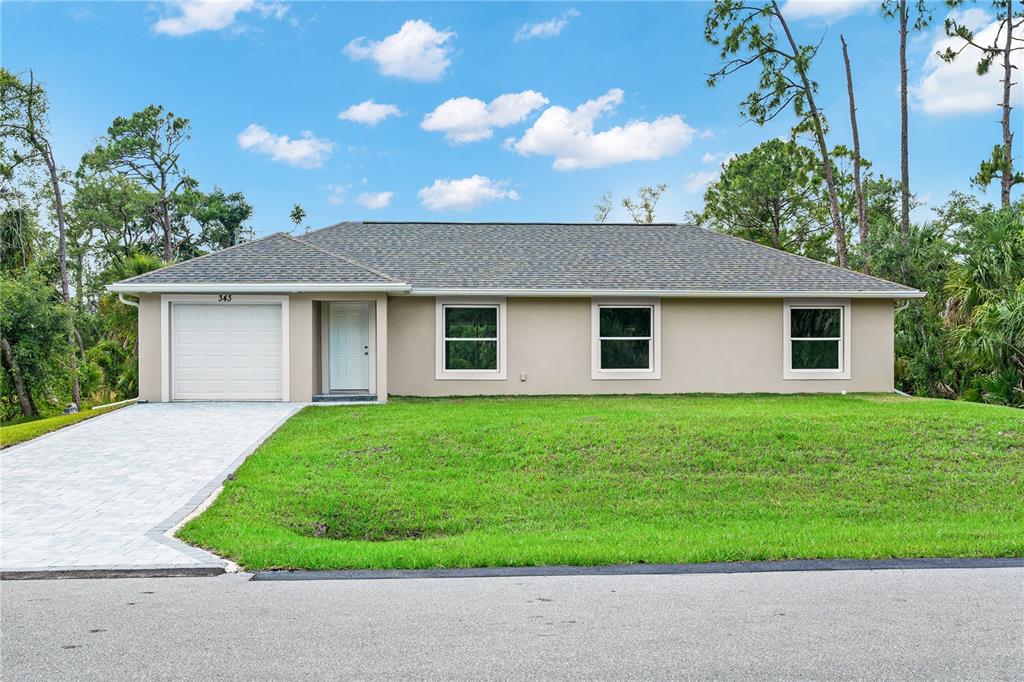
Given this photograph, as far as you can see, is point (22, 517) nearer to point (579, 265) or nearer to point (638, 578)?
point (638, 578)

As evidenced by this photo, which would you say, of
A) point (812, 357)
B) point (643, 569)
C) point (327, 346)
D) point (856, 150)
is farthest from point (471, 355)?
point (856, 150)

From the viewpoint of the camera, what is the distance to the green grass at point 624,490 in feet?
23.5

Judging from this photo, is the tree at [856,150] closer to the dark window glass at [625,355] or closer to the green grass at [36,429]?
the dark window glass at [625,355]

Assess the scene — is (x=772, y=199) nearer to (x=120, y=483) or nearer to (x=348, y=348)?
(x=348, y=348)

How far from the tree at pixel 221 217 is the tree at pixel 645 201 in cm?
1974

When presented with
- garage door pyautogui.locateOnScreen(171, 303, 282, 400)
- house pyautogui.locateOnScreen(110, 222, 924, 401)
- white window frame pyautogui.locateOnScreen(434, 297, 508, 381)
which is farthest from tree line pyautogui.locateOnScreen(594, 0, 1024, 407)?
garage door pyautogui.locateOnScreen(171, 303, 282, 400)

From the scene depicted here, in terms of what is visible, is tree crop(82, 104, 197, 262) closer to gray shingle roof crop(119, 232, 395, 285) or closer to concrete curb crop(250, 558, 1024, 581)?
gray shingle roof crop(119, 232, 395, 285)

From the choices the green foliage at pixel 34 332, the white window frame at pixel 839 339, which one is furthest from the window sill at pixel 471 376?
the green foliage at pixel 34 332

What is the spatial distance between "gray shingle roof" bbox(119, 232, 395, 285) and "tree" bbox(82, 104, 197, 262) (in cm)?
2052

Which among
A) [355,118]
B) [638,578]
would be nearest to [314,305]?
[638,578]

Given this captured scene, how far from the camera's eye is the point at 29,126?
27.8m

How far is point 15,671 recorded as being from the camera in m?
4.32

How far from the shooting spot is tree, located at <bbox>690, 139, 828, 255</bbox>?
34844 mm

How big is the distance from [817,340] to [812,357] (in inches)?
16.7
